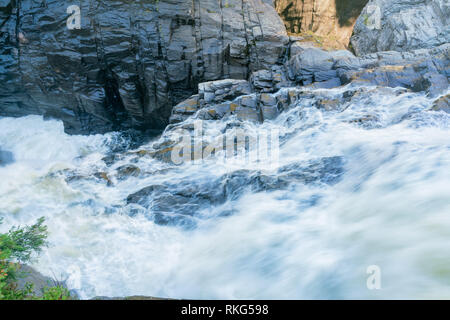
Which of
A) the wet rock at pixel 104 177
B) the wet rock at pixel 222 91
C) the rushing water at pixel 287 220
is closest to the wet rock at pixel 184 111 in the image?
the wet rock at pixel 222 91

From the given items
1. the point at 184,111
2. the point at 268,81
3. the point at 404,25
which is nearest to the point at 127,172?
the point at 184,111

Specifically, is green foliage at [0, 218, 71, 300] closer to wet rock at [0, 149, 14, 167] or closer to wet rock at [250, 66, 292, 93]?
wet rock at [250, 66, 292, 93]

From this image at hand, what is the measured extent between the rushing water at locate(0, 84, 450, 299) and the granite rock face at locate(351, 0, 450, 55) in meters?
7.88

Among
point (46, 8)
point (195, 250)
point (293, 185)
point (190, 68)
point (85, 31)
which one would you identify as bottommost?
point (195, 250)

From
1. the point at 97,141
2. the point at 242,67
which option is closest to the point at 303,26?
the point at 242,67

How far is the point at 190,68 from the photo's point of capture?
15875mm

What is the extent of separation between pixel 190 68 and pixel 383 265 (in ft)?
47.1

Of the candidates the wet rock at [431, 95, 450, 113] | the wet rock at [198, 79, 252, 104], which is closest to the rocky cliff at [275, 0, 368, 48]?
the wet rock at [198, 79, 252, 104]

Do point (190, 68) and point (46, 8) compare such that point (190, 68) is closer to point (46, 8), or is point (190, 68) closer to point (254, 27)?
point (254, 27)

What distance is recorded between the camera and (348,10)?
69.4ft

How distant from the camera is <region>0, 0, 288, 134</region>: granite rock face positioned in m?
15.5

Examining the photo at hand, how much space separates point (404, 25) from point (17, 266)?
64.4ft

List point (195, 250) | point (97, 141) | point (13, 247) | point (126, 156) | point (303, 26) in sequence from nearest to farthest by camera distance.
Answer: point (13, 247) < point (195, 250) < point (126, 156) < point (97, 141) < point (303, 26)

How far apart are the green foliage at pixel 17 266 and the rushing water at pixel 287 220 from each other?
90cm
